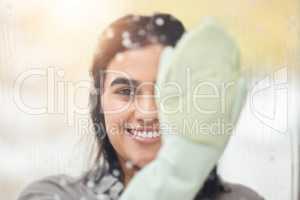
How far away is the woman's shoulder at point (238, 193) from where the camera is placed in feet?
3.87

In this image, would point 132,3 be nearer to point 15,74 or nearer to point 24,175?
point 15,74

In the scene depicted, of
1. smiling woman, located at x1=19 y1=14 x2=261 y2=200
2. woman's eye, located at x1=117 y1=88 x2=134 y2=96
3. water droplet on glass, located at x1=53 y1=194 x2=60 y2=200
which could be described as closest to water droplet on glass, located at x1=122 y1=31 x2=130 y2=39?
smiling woman, located at x1=19 y1=14 x2=261 y2=200

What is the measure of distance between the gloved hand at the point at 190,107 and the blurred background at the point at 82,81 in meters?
0.05

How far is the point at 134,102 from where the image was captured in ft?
3.62

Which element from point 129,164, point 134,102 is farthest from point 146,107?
point 129,164

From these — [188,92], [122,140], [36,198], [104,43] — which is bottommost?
[36,198]

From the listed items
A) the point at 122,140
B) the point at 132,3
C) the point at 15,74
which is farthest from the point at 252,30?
the point at 15,74

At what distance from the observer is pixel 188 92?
43.7 inches

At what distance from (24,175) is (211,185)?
443 millimetres

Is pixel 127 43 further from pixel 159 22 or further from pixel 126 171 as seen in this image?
pixel 126 171

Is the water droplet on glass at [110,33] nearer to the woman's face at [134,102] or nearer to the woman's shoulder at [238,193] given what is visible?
the woman's face at [134,102]

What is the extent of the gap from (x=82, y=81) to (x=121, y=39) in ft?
0.44

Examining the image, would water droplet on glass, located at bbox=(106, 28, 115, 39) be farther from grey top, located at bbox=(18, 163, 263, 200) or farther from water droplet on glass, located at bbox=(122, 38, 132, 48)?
grey top, located at bbox=(18, 163, 263, 200)

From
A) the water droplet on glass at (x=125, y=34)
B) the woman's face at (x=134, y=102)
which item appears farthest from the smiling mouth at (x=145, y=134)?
the water droplet on glass at (x=125, y=34)
